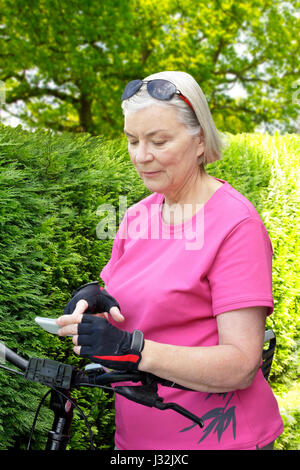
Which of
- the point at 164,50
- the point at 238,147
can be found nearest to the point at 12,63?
the point at 164,50

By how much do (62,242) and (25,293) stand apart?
42 centimetres

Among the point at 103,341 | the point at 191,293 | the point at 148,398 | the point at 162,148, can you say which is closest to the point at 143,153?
the point at 162,148

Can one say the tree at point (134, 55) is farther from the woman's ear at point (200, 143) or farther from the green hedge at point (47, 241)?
the woman's ear at point (200, 143)

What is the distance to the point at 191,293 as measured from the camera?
1.70 meters

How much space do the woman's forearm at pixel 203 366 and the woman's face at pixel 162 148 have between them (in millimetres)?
589

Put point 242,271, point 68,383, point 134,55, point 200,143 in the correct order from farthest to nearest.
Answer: point 134,55, point 200,143, point 242,271, point 68,383

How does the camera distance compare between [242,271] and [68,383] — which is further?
[242,271]

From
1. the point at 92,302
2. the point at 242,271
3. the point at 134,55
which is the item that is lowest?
the point at 92,302

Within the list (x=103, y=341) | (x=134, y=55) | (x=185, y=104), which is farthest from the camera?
(x=134, y=55)

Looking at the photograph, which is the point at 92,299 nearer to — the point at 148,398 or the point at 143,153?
the point at 148,398

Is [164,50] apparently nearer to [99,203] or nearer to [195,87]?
[99,203]

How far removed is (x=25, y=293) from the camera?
2412 millimetres

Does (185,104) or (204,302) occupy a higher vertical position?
(185,104)

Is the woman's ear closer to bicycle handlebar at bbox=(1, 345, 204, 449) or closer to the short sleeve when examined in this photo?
the short sleeve
